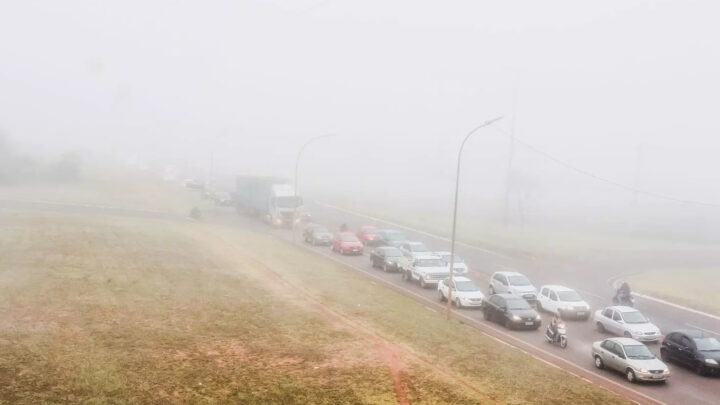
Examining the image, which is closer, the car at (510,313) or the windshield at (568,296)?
the car at (510,313)

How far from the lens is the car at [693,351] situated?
2298cm

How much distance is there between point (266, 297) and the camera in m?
30.8

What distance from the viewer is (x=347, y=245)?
1925 inches

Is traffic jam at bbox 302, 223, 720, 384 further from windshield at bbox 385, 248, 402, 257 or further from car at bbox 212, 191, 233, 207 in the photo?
car at bbox 212, 191, 233, 207

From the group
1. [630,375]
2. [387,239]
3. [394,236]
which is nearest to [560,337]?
[630,375]

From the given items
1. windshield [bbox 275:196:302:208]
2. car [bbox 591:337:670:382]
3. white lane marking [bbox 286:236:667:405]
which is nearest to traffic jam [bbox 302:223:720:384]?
car [bbox 591:337:670:382]

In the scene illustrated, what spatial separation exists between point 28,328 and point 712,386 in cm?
2575

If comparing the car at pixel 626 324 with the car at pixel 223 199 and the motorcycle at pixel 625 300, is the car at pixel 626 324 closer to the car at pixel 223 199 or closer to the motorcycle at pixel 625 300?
the motorcycle at pixel 625 300

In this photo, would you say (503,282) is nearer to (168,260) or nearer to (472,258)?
(472,258)

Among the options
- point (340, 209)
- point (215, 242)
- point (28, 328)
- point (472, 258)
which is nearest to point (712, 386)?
point (28, 328)

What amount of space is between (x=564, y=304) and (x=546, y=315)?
1434 millimetres

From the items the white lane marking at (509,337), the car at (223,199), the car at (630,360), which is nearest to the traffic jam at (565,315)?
the car at (630,360)

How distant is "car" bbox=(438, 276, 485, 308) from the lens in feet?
109

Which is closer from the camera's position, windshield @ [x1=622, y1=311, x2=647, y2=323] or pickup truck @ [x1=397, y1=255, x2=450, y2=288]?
windshield @ [x1=622, y1=311, x2=647, y2=323]
